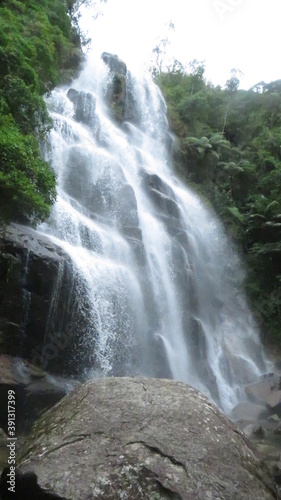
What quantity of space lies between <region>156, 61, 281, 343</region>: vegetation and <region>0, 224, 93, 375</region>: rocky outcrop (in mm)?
10215

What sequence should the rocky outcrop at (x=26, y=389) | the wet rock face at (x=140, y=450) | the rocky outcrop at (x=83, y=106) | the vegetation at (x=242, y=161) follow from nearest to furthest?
the wet rock face at (x=140, y=450) < the rocky outcrop at (x=26, y=389) < the rocky outcrop at (x=83, y=106) < the vegetation at (x=242, y=161)

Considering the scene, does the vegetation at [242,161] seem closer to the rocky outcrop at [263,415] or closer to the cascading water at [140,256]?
the cascading water at [140,256]

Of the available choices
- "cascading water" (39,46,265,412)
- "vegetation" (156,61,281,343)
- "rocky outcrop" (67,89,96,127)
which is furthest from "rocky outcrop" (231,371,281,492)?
"rocky outcrop" (67,89,96,127)

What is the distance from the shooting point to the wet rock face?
3.21 m

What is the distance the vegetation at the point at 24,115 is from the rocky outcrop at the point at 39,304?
2.23 ft

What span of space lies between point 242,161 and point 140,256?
12956 mm

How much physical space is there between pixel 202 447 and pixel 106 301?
645 centimetres

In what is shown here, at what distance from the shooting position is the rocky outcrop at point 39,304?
7941 mm

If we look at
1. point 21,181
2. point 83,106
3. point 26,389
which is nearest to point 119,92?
point 83,106

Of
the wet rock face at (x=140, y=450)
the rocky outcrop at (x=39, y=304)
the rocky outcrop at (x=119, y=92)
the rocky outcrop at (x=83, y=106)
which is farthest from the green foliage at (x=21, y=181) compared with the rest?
the rocky outcrop at (x=119, y=92)

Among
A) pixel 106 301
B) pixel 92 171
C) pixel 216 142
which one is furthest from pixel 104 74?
pixel 106 301

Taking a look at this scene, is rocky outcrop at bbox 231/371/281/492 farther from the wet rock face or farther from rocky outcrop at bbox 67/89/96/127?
rocky outcrop at bbox 67/89/96/127

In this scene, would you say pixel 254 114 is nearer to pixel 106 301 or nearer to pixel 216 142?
pixel 216 142

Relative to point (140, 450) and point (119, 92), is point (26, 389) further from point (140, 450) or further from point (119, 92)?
point (119, 92)
